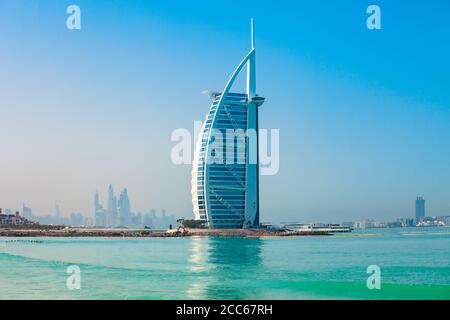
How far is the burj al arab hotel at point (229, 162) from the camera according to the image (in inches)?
3676

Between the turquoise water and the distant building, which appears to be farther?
the distant building

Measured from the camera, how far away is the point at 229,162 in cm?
9650

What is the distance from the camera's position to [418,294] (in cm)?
2419

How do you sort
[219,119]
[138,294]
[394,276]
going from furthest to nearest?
[219,119], [394,276], [138,294]

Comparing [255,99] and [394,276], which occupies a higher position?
[255,99]

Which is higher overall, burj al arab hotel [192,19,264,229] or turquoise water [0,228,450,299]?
burj al arab hotel [192,19,264,229]

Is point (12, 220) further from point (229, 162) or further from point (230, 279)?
point (230, 279)

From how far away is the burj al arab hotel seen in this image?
93375 millimetres

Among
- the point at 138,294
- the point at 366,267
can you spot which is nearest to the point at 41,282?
the point at 138,294

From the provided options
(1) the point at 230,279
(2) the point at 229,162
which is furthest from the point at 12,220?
(1) the point at 230,279

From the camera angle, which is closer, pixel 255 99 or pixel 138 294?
pixel 138 294

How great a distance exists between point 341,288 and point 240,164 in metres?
72.3

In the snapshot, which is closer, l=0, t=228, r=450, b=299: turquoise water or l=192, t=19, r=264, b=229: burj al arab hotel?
l=0, t=228, r=450, b=299: turquoise water
